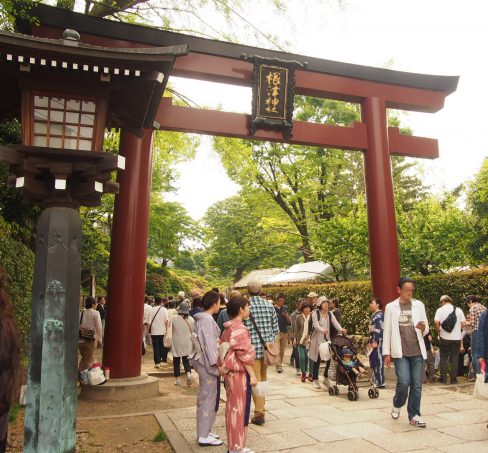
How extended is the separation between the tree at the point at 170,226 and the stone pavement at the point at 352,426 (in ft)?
47.7

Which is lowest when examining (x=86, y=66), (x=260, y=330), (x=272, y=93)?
(x=260, y=330)

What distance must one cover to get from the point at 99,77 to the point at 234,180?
1801cm

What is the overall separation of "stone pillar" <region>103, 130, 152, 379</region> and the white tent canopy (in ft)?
46.8

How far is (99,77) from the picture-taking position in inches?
204

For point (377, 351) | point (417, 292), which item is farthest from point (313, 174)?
point (377, 351)

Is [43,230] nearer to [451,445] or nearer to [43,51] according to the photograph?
[43,51]

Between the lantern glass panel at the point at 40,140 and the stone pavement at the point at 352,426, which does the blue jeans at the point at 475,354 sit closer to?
the stone pavement at the point at 352,426

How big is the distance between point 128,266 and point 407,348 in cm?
494

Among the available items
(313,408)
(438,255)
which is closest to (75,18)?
(313,408)

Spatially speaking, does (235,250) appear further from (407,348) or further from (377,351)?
(407,348)

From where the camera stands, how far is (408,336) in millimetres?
5508

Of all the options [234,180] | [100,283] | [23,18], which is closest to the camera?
[23,18]

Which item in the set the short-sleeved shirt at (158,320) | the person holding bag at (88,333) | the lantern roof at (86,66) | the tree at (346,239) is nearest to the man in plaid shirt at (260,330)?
the lantern roof at (86,66)

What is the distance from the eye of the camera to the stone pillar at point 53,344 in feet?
14.5
